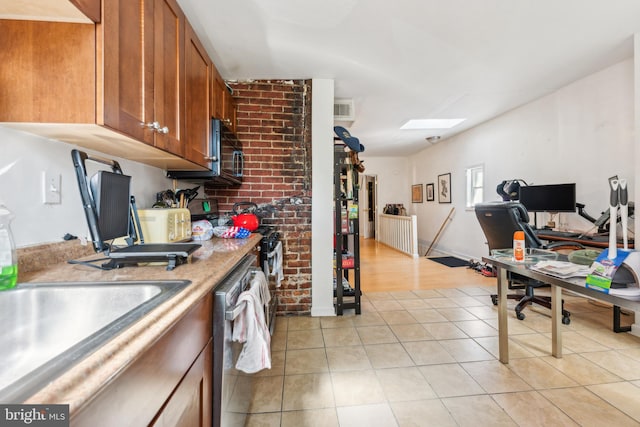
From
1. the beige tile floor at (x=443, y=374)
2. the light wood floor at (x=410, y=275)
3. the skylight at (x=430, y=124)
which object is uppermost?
the skylight at (x=430, y=124)

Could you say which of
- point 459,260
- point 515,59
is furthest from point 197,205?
point 459,260

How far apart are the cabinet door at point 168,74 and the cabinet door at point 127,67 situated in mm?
56

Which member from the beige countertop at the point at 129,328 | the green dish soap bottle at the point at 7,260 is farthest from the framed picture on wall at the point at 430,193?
the green dish soap bottle at the point at 7,260

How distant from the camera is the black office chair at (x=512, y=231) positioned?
97.3 inches

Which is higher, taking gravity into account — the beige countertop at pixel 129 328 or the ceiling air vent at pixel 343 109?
the ceiling air vent at pixel 343 109

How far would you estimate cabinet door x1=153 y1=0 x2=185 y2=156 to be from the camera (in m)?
1.29

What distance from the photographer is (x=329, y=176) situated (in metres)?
2.74

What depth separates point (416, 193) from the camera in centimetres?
716

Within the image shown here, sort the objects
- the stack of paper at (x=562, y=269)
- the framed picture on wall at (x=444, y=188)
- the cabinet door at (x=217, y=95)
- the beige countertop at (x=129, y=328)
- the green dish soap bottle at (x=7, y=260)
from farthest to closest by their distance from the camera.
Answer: the framed picture on wall at (x=444, y=188), the cabinet door at (x=217, y=95), the stack of paper at (x=562, y=269), the green dish soap bottle at (x=7, y=260), the beige countertop at (x=129, y=328)

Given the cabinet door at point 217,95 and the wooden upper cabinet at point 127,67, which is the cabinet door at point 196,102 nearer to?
the cabinet door at point 217,95

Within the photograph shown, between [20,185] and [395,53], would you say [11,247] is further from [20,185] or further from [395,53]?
[395,53]

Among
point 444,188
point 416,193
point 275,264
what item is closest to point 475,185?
point 444,188

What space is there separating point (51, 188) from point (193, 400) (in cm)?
104

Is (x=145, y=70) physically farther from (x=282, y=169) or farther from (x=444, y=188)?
(x=444, y=188)
